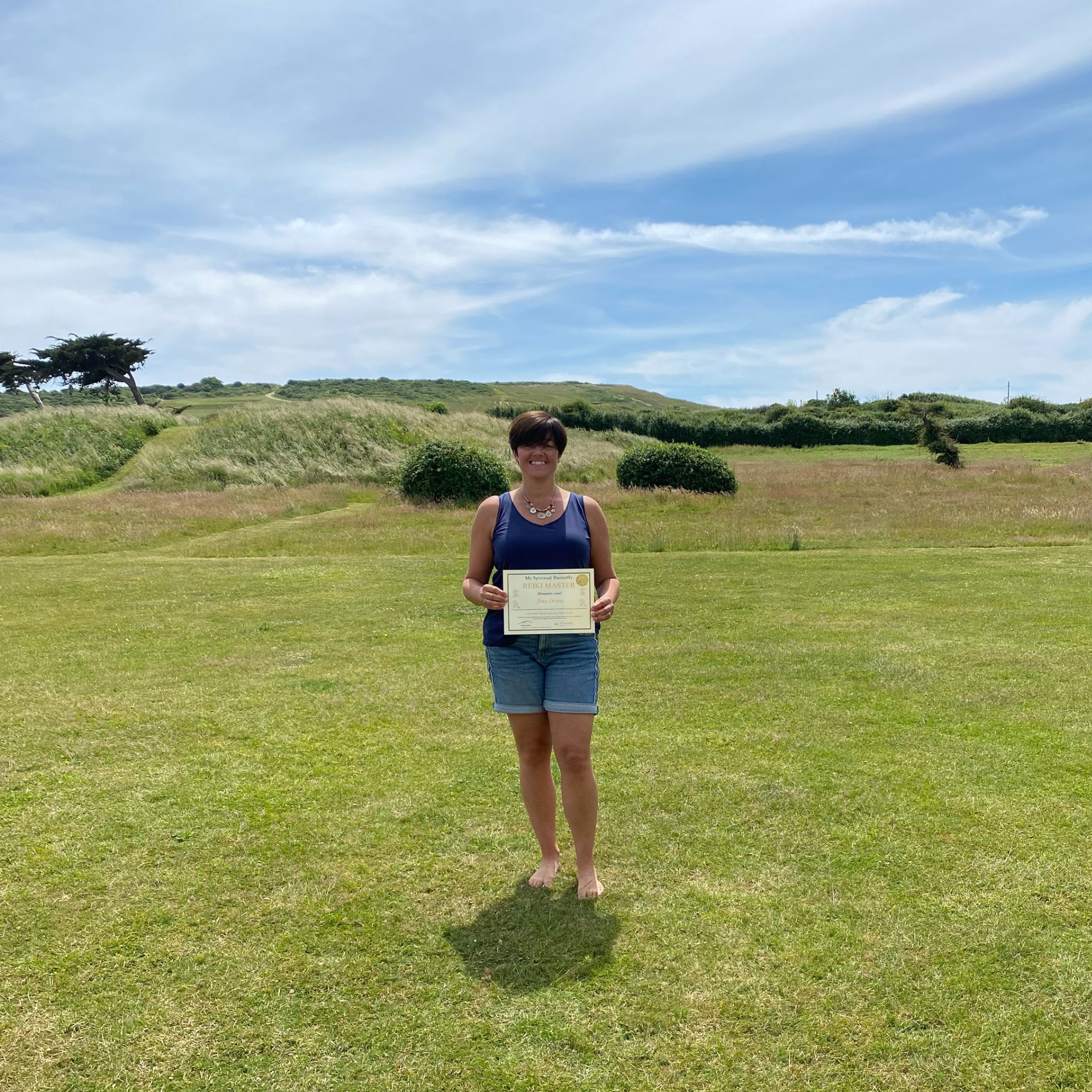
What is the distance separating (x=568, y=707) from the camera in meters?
3.67

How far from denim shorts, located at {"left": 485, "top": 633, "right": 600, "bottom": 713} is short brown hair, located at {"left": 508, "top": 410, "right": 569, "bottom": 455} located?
0.84m

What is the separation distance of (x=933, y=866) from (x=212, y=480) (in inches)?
1208

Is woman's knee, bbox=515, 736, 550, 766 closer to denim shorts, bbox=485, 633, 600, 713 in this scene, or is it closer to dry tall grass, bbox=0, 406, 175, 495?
denim shorts, bbox=485, 633, 600, 713

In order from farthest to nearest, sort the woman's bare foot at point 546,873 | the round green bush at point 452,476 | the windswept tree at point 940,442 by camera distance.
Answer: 1. the windswept tree at point 940,442
2. the round green bush at point 452,476
3. the woman's bare foot at point 546,873

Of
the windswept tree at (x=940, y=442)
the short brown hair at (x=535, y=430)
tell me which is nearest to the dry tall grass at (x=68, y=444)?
the short brown hair at (x=535, y=430)

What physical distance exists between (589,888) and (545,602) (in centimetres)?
139

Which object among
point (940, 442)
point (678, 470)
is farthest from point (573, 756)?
point (940, 442)

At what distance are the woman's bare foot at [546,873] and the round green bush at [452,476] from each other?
20.9m

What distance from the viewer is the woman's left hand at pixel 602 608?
365cm

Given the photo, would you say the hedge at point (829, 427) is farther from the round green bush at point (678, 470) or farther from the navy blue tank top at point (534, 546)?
the navy blue tank top at point (534, 546)

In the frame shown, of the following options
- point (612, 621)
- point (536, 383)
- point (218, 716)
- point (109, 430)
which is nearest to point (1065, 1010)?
point (218, 716)

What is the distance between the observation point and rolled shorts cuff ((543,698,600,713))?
367 cm

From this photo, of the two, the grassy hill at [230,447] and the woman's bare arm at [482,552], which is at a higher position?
the grassy hill at [230,447]

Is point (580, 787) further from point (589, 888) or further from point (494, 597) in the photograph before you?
point (494, 597)
